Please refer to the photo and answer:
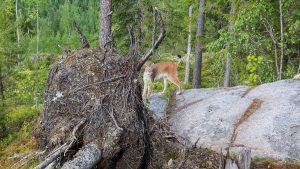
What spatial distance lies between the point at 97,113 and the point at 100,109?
68 mm

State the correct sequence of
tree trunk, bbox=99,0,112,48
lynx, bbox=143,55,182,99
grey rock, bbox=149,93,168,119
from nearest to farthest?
grey rock, bbox=149,93,168,119 < lynx, bbox=143,55,182,99 < tree trunk, bbox=99,0,112,48

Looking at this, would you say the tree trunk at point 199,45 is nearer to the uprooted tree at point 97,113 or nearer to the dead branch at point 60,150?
the uprooted tree at point 97,113

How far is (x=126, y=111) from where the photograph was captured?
571cm

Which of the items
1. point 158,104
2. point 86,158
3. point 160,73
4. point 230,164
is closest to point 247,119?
point 158,104

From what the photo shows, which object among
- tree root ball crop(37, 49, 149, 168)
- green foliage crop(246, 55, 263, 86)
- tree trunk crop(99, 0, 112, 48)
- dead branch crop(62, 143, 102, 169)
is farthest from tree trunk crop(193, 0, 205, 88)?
dead branch crop(62, 143, 102, 169)

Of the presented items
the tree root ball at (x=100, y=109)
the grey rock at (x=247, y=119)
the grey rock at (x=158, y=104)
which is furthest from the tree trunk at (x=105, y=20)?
the tree root ball at (x=100, y=109)

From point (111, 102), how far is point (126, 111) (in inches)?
10.3

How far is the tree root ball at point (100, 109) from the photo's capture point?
219 inches

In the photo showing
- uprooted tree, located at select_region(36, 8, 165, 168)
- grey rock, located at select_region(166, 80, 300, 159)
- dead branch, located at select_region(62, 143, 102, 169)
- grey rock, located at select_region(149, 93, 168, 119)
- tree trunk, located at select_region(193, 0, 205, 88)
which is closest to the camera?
dead branch, located at select_region(62, 143, 102, 169)

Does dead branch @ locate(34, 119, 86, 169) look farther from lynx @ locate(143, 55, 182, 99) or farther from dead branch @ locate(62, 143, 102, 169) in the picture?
lynx @ locate(143, 55, 182, 99)

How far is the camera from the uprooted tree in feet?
17.9

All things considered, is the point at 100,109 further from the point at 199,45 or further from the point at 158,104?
the point at 199,45

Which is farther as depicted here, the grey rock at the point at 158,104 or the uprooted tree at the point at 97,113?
the grey rock at the point at 158,104

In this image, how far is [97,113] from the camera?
5.64 metres
